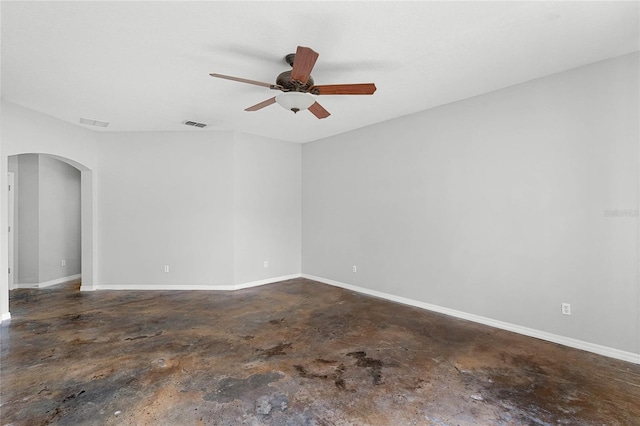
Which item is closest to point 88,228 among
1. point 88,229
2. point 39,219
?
point 88,229

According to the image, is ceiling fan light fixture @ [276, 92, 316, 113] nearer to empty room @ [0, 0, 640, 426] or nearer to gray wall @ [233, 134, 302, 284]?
empty room @ [0, 0, 640, 426]

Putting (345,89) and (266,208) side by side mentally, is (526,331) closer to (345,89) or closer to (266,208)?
(345,89)

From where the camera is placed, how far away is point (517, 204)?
3428 millimetres

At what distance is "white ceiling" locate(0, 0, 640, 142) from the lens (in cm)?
214

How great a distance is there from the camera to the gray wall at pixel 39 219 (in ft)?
17.6

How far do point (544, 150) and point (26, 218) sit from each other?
26.6 feet

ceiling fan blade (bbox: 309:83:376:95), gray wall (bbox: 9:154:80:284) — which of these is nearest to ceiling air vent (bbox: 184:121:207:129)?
ceiling fan blade (bbox: 309:83:376:95)

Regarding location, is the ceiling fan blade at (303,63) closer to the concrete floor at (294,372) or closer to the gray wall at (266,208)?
the concrete floor at (294,372)

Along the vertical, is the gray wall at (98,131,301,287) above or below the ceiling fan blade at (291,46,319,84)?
below

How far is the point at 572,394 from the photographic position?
2.25m

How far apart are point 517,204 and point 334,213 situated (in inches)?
118

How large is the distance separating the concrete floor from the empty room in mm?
25

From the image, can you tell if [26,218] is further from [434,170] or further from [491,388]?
[491,388]

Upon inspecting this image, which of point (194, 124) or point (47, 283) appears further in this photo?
point (47, 283)
